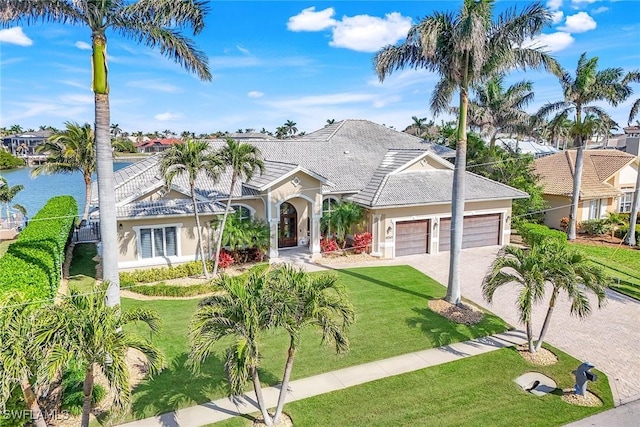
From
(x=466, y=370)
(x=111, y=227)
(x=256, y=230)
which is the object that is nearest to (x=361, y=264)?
(x=256, y=230)

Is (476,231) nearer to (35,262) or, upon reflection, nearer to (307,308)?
(307,308)

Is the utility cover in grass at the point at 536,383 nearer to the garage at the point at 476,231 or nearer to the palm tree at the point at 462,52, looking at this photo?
the palm tree at the point at 462,52

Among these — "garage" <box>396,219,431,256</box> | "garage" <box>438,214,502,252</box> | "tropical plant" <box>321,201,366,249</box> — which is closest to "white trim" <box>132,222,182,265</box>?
"tropical plant" <box>321,201,366,249</box>

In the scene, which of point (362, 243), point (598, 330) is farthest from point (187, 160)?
point (598, 330)

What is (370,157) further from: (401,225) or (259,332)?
(259,332)

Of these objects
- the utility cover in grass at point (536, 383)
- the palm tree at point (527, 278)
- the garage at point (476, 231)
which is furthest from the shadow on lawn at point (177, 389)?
the garage at point (476, 231)

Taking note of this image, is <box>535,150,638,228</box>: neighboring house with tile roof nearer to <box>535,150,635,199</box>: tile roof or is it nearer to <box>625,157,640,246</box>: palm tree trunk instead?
<box>535,150,635,199</box>: tile roof

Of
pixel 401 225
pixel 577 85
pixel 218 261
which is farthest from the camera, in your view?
pixel 577 85
